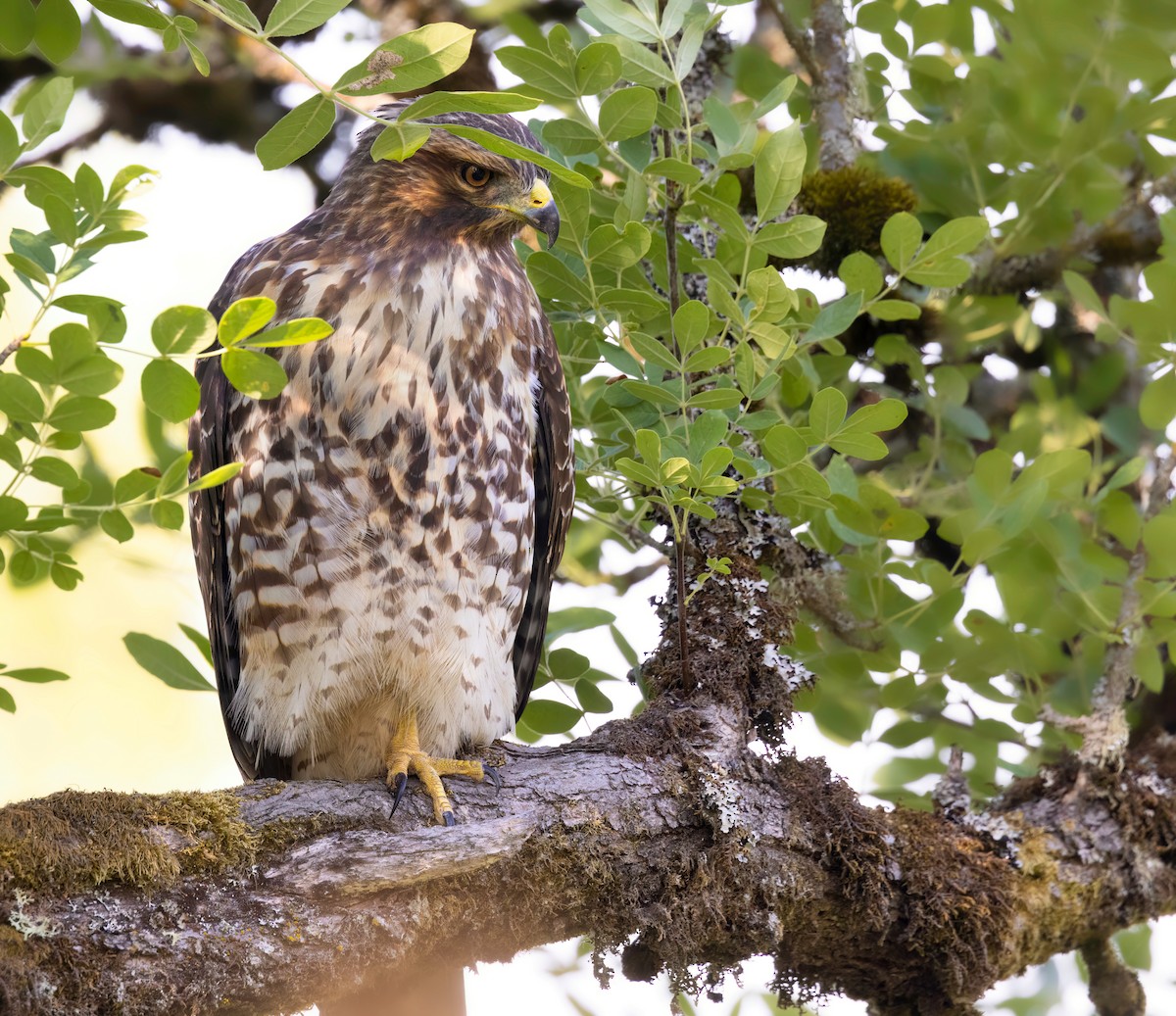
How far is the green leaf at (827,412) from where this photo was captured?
2291 mm

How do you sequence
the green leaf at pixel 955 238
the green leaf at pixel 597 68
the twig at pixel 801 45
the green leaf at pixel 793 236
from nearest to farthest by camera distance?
1. the green leaf at pixel 597 68
2. the green leaf at pixel 793 236
3. the green leaf at pixel 955 238
4. the twig at pixel 801 45

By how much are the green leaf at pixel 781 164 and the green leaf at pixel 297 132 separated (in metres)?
0.91

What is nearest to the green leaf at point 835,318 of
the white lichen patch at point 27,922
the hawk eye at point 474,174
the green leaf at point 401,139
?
the hawk eye at point 474,174

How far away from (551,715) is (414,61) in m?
1.87

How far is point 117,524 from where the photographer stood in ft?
6.69

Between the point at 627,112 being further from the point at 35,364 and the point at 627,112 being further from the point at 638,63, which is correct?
the point at 35,364

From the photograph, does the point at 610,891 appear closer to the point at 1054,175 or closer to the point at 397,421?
the point at 397,421

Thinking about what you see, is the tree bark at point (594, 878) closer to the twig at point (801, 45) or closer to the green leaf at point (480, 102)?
the green leaf at point (480, 102)

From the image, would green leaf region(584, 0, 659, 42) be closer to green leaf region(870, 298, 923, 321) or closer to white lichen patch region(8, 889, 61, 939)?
green leaf region(870, 298, 923, 321)

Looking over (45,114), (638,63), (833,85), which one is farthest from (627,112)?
(833,85)

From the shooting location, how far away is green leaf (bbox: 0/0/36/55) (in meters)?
A: 1.81

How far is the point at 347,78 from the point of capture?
1.56 meters

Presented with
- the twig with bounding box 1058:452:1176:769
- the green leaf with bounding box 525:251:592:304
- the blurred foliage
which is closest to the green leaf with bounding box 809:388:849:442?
A: the blurred foliage

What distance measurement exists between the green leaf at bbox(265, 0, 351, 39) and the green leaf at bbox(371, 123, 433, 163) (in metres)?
0.16
